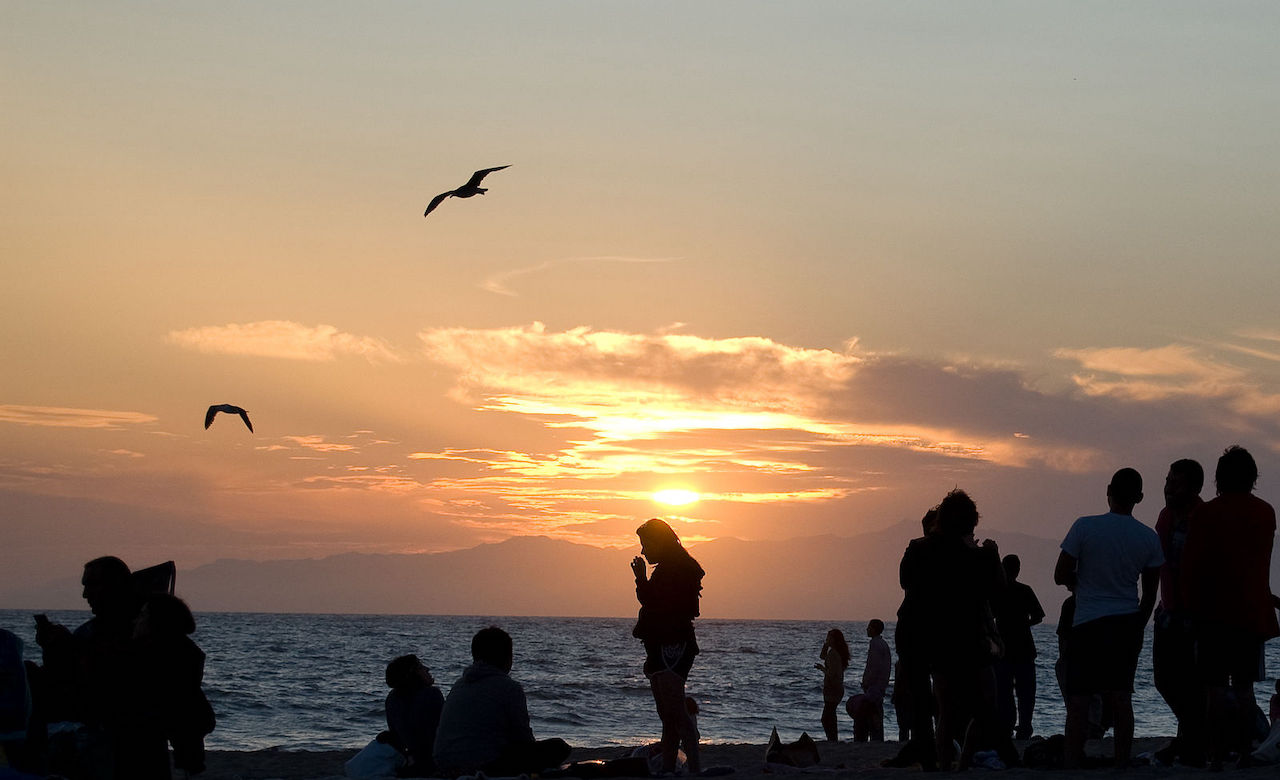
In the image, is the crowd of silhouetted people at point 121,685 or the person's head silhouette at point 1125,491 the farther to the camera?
the person's head silhouette at point 1125,491

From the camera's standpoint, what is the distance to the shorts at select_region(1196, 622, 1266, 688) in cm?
766

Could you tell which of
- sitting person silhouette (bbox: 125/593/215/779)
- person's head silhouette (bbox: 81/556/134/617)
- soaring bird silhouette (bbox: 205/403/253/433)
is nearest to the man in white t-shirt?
sitting person silhouette (bbox: 125/593/215/779)

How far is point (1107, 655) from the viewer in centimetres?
820

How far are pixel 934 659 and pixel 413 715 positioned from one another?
411 cm

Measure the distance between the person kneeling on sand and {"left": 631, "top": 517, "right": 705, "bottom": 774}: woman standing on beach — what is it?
1113mm

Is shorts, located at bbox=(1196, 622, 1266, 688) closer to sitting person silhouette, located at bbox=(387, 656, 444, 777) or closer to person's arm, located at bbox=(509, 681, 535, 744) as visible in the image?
person's arm, located at bbox=(509, 681, 535, 744)

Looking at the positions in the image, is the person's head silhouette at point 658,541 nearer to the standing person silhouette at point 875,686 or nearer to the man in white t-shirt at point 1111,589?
the man in white t-shirt at point 1111,589

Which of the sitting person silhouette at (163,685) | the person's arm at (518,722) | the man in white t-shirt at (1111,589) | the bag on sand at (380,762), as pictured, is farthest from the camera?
the bag on sand at (380,762)

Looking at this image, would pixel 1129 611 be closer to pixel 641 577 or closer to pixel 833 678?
pixel 641 577

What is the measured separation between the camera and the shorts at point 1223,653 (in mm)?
7656

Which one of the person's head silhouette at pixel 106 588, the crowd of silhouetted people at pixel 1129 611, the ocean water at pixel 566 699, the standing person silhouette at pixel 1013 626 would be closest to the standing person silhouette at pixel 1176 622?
the crowd of silhouetted people at pixel 1129 611

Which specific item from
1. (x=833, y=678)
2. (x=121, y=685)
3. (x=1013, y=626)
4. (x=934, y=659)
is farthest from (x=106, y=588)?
(x=833, y=678)

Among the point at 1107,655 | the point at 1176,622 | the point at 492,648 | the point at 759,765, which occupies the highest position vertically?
the point at 1176,622

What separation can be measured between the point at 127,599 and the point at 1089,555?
226 inches
